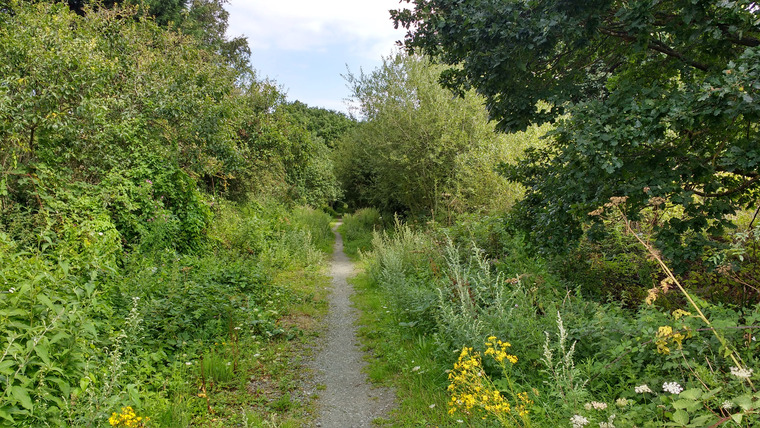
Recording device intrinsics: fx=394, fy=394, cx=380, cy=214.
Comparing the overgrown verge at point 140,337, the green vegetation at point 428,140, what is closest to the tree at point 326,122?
the green vegetation at point 428,140

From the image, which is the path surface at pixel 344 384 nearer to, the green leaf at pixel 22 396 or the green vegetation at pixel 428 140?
A: the green leaf at pixel 22 396

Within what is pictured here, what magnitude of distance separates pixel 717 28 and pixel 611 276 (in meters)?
3.10

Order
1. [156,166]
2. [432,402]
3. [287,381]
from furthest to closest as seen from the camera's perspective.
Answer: [156,166], [287,381], [432,402]

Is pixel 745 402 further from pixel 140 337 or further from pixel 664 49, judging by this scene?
pixel 140 337

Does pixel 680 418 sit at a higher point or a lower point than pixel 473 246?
lower

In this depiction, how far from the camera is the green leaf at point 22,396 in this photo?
2.35 m

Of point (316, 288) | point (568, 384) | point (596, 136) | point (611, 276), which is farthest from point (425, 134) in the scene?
point (568, 384)

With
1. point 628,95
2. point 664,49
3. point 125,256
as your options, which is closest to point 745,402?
point 628,95

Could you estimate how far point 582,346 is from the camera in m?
3.62

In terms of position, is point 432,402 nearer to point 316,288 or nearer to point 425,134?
point 316,288

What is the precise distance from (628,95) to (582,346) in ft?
8.40

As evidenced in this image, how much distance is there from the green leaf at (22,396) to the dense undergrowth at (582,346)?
2.82 meters

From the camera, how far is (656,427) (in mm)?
2395

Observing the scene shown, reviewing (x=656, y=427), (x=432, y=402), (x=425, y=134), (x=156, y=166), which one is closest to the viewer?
(x=656, y=427)
